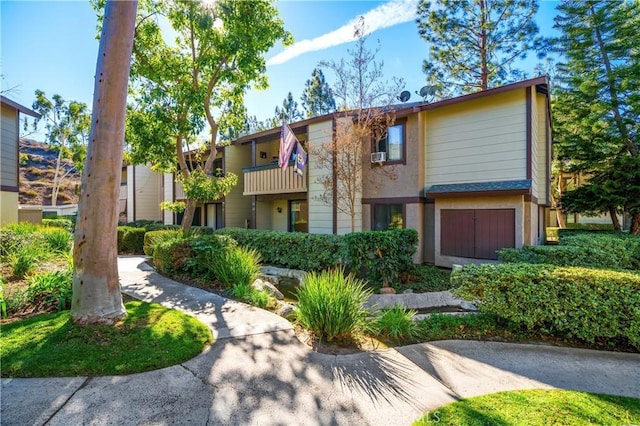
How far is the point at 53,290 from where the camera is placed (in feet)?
18.1

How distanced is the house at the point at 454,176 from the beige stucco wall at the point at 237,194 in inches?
163

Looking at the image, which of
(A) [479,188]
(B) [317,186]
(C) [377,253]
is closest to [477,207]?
(A) [479,188]

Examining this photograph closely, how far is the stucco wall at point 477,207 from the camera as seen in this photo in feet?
30.7

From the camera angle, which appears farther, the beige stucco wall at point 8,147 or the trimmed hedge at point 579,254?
the beige stucco wall at point 8,147

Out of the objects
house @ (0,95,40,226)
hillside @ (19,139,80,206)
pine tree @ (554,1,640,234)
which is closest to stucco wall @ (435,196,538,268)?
pine tree @ (554,1,640,234)

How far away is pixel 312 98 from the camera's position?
2930 cm

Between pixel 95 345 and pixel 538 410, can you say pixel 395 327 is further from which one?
pixel 95 345

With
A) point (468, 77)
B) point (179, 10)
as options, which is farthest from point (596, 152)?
point (179, 10)

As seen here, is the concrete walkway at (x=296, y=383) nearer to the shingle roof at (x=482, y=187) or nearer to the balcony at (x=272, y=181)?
the shingle roof at (x=482, y=187)

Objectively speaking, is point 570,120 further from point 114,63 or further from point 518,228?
point 114,63

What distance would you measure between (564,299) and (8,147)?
19.3 meters

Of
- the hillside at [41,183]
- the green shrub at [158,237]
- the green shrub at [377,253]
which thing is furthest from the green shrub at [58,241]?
the hillside at [41,183]

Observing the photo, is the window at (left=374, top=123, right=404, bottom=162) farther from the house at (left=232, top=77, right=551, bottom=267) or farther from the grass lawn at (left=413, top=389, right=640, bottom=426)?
the grass lawn at (left=413, top=389, right=640, bottom=426)

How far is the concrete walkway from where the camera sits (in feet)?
9.28
